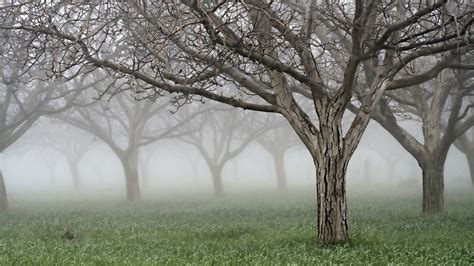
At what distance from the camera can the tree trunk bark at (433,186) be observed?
17578 millimetres

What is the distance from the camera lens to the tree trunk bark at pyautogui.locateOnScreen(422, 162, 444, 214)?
17.6 m

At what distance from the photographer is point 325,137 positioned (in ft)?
35.4

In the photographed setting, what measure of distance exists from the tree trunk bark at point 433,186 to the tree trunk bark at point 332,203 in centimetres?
825

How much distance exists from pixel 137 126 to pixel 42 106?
27.2ft

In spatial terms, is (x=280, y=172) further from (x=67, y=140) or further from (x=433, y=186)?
(x=67, y=140)

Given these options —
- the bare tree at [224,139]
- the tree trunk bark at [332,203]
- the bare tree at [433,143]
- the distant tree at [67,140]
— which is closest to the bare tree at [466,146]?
the bare tree at [433,143]

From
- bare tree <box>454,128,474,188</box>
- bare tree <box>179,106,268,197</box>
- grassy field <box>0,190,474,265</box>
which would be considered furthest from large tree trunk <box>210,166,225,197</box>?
grassy field <box>0,190,474,265</box>

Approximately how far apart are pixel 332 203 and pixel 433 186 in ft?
28.3

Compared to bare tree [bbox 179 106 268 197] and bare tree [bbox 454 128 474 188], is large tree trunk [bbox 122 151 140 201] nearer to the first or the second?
bare tree [bbox 179 106 268 197]

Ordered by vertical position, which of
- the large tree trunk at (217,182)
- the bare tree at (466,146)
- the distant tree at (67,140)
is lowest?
the large tree trunk at (217,182)

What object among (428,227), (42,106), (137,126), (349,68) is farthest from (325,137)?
(137,126)

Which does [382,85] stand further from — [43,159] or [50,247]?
[43,159]

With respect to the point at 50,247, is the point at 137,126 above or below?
above

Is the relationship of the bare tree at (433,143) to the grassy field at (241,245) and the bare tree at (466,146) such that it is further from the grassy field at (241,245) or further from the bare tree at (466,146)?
the bare tree at (466,146)
